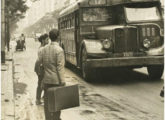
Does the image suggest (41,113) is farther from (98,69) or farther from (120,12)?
(120,12)

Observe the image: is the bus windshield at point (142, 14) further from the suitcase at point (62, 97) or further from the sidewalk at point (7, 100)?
the suitcase at point (62, 97)

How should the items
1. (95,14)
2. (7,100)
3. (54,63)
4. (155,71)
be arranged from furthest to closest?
(95,14)
(155,71)
(7,100)
(54,63)

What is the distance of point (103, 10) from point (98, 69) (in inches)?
80.9

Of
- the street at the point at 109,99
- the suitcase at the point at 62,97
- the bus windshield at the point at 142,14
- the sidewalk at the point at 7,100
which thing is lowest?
the street at the point at 109,99

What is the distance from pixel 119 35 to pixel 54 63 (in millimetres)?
5923

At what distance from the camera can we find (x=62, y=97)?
19.2 ft

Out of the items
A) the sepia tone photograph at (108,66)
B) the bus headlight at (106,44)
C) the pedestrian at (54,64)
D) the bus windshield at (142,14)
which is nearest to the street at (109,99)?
the sepia tone photograph at (108,66)

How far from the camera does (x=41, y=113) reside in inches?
311

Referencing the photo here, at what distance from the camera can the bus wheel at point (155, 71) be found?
12641mm

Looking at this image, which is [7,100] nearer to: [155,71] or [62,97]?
[62,97]

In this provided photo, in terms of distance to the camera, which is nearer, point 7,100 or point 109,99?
point 7,100

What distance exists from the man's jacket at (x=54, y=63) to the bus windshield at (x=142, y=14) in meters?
6.40

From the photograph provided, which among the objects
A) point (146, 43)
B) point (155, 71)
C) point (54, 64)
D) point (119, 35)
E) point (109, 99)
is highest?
point (119, 35)

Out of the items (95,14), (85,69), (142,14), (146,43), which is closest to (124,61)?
(146,43)
